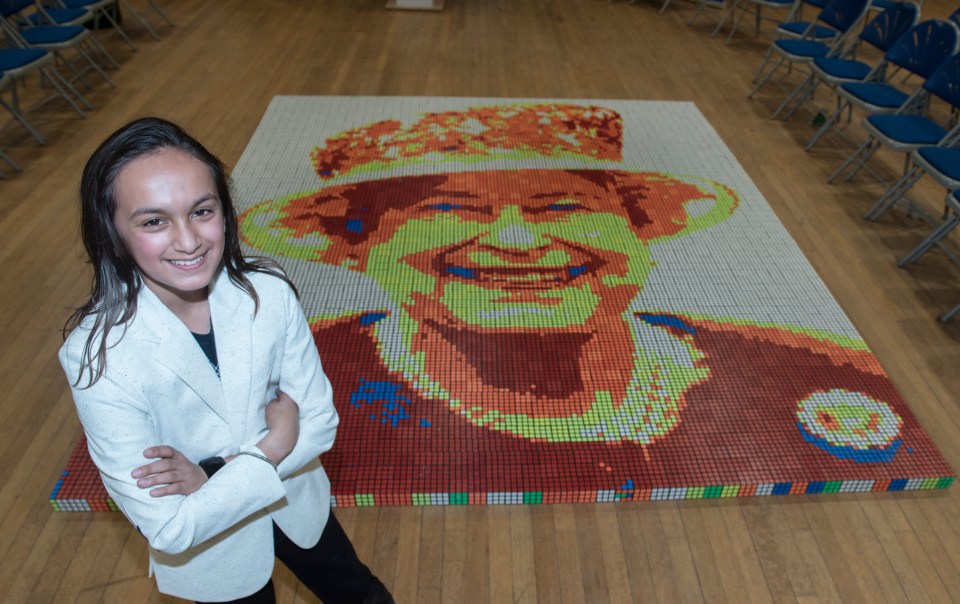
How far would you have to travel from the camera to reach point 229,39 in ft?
20.3

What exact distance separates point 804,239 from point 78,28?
201 inches

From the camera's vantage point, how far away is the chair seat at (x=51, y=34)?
462 centimetres

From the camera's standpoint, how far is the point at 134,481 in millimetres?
1164

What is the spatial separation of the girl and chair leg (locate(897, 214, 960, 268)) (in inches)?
132

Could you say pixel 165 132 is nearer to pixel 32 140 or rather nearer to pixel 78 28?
pixel 32 140

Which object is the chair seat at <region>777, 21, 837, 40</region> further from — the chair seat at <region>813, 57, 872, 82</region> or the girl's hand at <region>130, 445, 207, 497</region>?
the girl's hand at <region>130, 445, 207, 497</region>

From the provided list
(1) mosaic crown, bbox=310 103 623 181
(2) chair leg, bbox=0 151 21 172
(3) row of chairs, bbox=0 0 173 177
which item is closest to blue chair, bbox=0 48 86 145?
(3) row of chairs, bbox=0 0 173 177

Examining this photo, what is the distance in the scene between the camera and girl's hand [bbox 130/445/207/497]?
45.9 inches

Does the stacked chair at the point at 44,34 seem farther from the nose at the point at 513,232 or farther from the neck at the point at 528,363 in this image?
the neck at the point at 528,363

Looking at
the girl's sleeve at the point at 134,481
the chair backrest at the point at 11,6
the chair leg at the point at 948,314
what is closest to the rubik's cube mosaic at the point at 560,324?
the chair leg at the point at 948,314

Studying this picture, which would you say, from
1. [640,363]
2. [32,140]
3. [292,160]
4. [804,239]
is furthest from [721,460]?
[32,140]

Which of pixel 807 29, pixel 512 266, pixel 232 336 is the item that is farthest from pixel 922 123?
pixel 232 336

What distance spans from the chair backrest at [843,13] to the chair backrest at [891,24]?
0.15 m

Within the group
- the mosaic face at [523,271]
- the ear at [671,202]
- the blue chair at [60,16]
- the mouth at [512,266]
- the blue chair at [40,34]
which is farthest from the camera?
the blue chair at [60,16]
